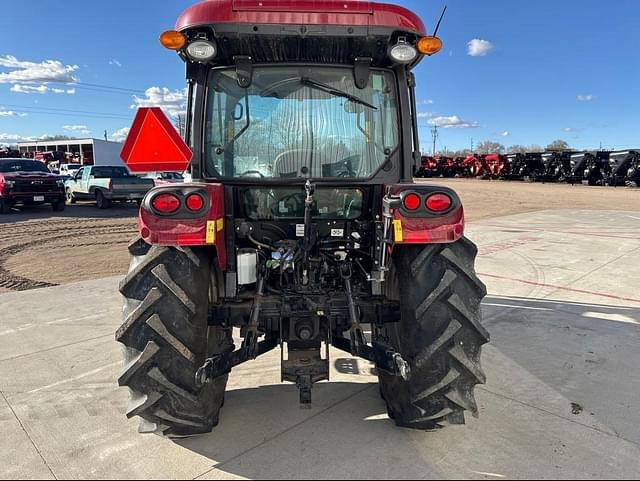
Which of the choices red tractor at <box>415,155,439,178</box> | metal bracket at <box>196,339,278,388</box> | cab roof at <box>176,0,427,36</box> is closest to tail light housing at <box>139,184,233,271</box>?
metal bracket at <box>196,339,278,388</box>

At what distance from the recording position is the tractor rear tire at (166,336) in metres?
2.66

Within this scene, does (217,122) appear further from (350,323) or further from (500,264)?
(500,264)

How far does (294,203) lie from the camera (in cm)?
311

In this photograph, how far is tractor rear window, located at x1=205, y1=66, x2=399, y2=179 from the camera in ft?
9.95

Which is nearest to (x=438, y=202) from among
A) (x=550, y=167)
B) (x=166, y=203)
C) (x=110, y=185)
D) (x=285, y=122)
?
(x=285, y=122)

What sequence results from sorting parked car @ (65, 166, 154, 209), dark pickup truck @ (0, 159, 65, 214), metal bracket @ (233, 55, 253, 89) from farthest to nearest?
1. parked car @ (65, 166, 154, 209)
2. dark pickup truck @ (0, 159, 65, 214)
3. metal bracket @ (233, 55, 253, 89)

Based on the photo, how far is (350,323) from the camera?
290 cm

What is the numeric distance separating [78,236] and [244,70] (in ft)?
34.7

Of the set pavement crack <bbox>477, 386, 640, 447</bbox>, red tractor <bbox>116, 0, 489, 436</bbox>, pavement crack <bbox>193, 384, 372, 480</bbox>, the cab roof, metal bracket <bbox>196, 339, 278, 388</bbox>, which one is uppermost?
the cab roof

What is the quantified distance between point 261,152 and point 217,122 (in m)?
0.34

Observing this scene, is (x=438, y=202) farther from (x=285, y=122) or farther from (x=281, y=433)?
(x=281, y=433)

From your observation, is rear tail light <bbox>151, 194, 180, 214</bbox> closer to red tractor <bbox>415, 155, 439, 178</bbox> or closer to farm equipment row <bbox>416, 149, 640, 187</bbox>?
farm equipment row <bbox>416, 149, 640, 187</bbox>

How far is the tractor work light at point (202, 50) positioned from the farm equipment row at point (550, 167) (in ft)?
76.2

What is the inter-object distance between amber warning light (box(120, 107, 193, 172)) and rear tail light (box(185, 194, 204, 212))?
391mm
